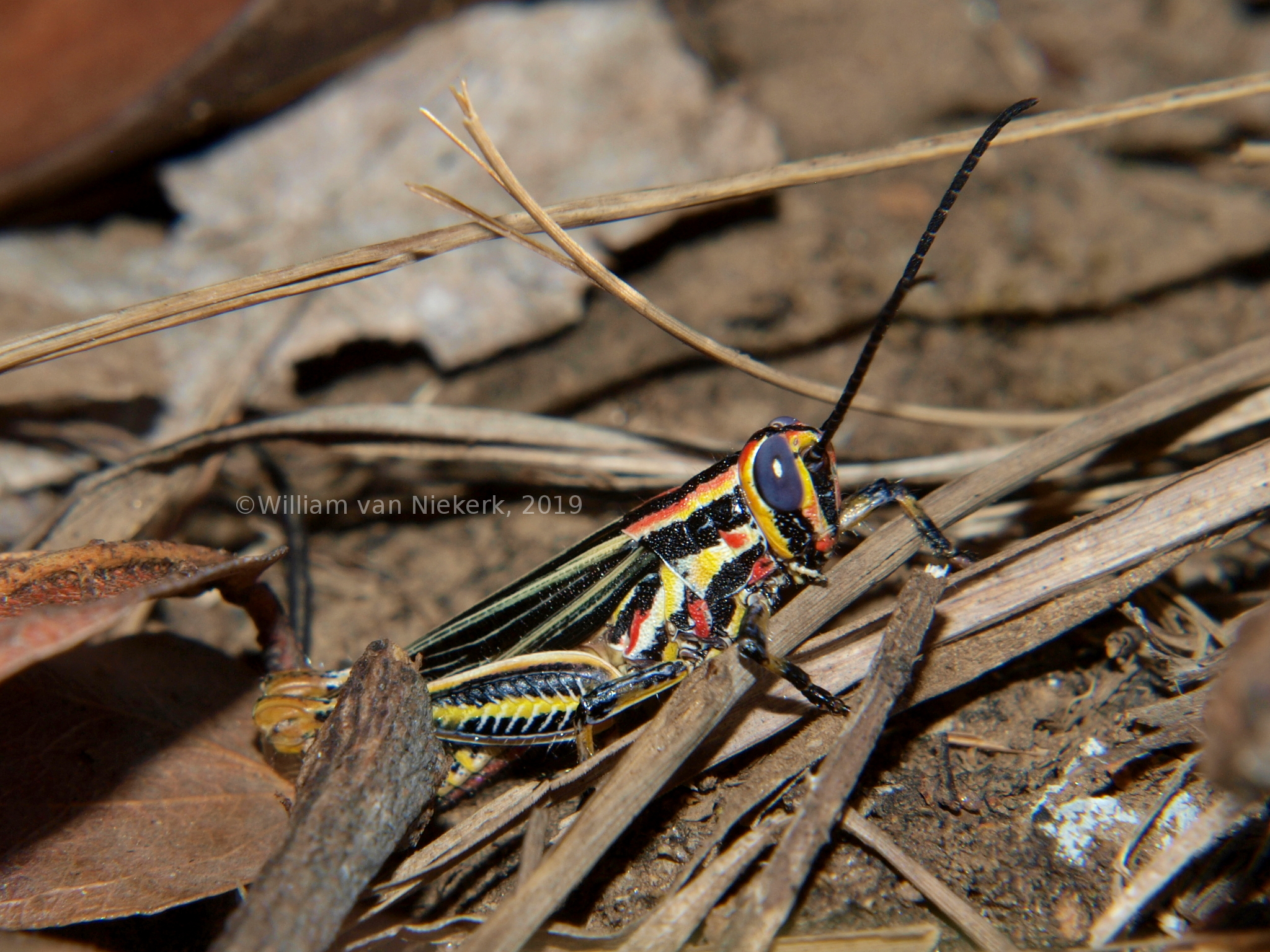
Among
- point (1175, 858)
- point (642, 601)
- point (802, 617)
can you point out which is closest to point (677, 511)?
point (642, 601)

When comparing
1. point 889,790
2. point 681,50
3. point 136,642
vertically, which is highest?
point 681,50

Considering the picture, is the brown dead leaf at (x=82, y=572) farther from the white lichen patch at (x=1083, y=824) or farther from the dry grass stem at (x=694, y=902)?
the white lichen patch at (x=1083, y=824)

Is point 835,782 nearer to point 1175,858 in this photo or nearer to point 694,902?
point 694,902

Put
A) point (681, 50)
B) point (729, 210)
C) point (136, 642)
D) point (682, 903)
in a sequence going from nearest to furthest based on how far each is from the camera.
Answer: point (682, 903) < point (136, 642) < point (729, 210) < point (681, 50)

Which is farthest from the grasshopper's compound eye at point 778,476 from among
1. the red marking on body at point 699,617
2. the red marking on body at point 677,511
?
the red marking on body at point 699,617

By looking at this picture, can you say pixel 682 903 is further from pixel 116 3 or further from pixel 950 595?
pixel 116 3

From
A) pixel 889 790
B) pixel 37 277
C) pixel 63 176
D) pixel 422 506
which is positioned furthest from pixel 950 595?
pixel 63 176

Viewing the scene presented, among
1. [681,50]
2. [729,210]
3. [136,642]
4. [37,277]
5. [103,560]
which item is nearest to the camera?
[103,560]

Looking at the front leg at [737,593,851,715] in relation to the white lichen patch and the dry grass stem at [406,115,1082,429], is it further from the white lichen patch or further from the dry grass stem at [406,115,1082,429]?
the dry grass stem at [406,115,1082,429]
